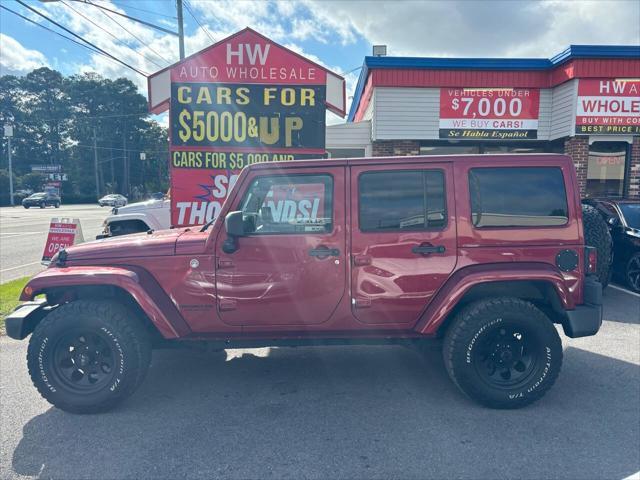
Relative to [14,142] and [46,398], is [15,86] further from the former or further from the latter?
[46,398]

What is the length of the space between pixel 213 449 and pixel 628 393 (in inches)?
134

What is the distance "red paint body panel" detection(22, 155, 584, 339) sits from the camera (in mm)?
3279

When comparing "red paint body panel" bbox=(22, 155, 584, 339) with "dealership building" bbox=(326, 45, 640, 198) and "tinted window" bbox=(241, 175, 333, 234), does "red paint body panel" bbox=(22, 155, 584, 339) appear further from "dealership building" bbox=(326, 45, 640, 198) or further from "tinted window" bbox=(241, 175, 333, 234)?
"dealership building" bbox=(326, 45, 640, 198)

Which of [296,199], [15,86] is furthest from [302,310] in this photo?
[15,86]

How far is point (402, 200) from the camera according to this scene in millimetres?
3342

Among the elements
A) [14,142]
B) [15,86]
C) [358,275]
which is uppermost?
[15,86]

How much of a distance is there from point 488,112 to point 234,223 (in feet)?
34.3

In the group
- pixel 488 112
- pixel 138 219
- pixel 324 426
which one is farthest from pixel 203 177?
pixel 488 112

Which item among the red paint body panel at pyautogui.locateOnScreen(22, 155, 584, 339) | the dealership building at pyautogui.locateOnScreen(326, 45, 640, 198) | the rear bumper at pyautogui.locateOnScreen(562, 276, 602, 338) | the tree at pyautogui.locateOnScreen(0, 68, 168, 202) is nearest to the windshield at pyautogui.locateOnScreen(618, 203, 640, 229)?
the dealership building at pyautogui.locateOnScreen(326, 45, 640, 198)

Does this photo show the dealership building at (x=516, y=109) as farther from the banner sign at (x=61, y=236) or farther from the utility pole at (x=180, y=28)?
the banner sign at (x=61, y=236)

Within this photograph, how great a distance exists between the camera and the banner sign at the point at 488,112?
1142cm

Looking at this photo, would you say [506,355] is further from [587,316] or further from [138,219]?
[138,219]

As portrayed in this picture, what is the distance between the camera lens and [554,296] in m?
3.38

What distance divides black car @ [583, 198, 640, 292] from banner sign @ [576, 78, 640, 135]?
4233 mm
